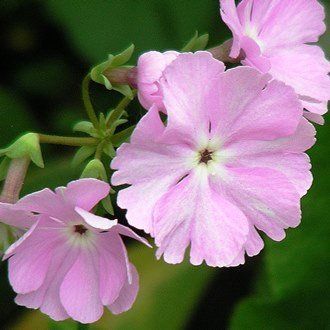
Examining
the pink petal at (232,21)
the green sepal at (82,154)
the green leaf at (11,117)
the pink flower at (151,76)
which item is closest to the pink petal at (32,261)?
the green sepal at (82,154)

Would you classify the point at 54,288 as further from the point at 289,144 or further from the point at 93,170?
the point at 289,144

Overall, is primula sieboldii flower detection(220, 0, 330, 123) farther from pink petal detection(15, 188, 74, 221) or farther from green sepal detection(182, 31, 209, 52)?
pink petal detection(15, 188, 74, 221)

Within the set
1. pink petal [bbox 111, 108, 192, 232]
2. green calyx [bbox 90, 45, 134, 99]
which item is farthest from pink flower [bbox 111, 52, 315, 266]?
green calyx [bbox 90, 45, 134, 99]

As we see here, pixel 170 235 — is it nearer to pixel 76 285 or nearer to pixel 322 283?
pixel 76 285

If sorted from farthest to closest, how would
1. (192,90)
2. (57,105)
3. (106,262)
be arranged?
(57,105), (106,262), (192,90)

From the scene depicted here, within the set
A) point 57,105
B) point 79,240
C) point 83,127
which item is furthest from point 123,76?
point 57,105

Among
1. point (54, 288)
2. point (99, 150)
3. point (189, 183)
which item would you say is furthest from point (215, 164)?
point (54, 288)

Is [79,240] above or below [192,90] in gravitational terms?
below

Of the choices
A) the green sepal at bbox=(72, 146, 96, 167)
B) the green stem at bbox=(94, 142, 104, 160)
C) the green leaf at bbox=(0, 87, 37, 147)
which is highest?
the green stem at bbox=(94, 142, 104, 160)
